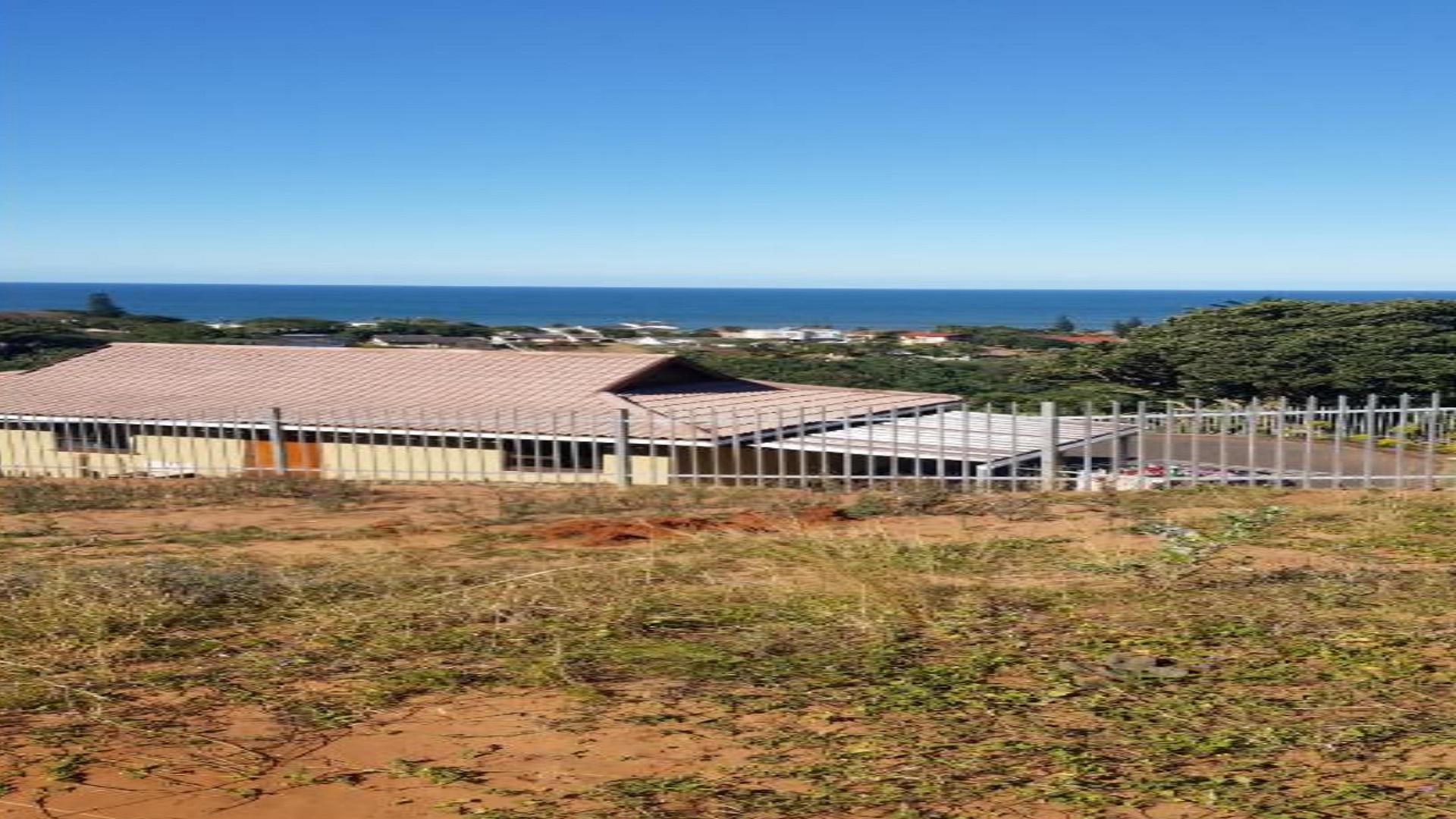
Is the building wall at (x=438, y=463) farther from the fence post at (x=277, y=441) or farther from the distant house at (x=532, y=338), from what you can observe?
the distant house at (x=532, y=338)

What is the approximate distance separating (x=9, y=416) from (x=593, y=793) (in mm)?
17251

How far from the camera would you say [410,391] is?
70.8 ft

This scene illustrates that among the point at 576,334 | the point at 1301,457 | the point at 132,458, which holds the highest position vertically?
the point at 132,458

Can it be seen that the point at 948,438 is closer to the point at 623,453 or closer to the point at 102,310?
the point at 623,453

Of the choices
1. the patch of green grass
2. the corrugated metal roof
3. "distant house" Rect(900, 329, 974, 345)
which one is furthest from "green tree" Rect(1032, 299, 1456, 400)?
"distant house" Rect(900, 329, 974, 345)

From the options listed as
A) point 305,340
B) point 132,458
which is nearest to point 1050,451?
point 132,458

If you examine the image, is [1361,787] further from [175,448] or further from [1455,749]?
[175,448]

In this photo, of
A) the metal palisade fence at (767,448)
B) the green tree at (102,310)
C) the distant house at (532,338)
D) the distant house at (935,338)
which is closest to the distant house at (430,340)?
the distant house at (532,338)

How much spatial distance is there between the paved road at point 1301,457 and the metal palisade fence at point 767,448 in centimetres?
5

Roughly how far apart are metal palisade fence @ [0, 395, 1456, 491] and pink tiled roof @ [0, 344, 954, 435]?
0.23m

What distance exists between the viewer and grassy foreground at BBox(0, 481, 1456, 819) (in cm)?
386

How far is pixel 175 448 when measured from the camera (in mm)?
17531

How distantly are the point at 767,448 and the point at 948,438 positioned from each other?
278 cm

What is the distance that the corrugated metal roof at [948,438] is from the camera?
46.5 ft
